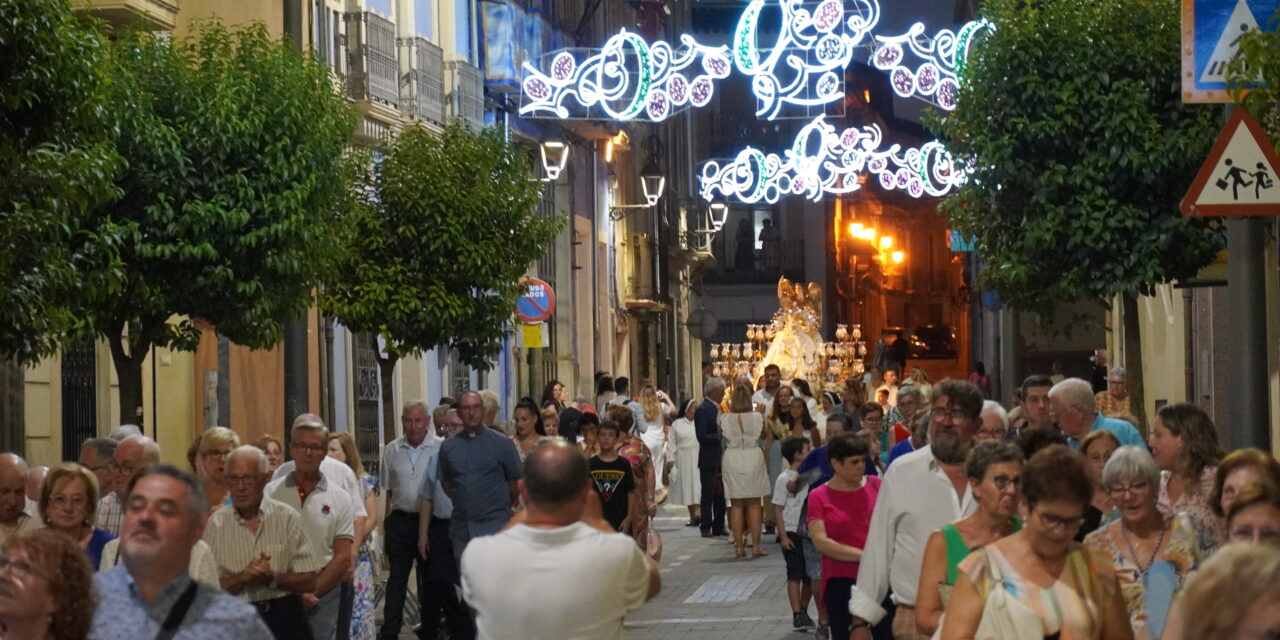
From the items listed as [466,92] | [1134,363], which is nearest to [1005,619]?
[1134,363]

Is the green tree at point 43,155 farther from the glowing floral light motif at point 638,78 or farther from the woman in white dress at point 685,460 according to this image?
the woman in white dress at point 685,460

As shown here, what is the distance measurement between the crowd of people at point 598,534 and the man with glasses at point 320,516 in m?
0.01

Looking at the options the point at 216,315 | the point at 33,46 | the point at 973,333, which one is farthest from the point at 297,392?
the point at 973,333

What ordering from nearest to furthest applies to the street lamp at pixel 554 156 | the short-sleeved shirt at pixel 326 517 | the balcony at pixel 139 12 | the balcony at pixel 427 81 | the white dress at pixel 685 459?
the short-sleeved shirt at pixel 326 517, the balcony at pixel 139 12, the balcony at pixel 427 81, the white dress at pixel 685 459, the street lamp at pixel 554 156

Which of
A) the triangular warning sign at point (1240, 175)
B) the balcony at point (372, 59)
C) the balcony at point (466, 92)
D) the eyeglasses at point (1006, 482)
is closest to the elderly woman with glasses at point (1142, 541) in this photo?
the eyeglasses at point (1006, 482)

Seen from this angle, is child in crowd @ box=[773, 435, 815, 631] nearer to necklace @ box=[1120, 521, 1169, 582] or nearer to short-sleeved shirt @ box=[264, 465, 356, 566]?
short-sleeved shirt @ box=[264, 465, 356, 566]

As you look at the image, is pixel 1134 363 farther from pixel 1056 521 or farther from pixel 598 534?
pixel 598 534

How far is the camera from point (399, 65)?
27250 millimetres

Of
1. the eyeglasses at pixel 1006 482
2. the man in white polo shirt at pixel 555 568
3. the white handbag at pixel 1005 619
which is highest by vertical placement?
the eyeglasses at pixel 1006 482

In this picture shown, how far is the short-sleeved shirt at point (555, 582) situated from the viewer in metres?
6.75

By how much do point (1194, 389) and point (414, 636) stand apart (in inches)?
448

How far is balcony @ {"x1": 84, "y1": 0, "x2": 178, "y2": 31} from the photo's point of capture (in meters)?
18.2

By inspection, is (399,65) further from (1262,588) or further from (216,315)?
(1262,588)

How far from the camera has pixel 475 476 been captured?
50.1 ft
